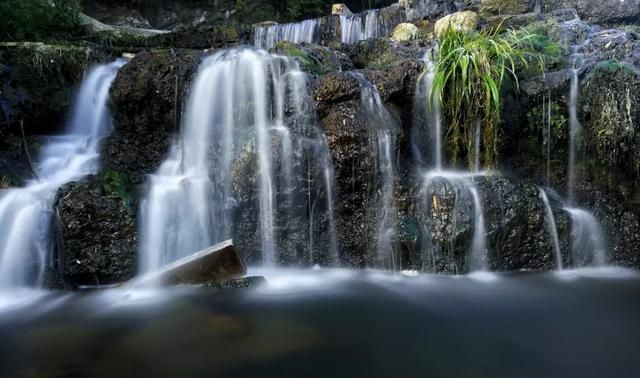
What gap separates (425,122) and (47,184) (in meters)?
5.46

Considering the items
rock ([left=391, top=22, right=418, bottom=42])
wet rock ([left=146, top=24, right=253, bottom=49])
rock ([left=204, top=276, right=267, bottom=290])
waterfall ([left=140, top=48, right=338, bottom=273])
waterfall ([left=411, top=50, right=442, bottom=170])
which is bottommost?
rock ([left=204, top=276, right=267, bottom=290])

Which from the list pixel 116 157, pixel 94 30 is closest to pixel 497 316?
pixel 116 157

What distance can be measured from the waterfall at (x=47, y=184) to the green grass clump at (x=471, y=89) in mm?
5194

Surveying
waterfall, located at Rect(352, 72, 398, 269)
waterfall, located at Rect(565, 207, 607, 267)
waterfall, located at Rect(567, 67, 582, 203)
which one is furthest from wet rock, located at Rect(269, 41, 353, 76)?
waterfall, located at Rect(565, 207, 607, 267)

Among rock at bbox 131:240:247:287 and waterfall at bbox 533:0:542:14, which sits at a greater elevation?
waterfall at bbox 533:0:542:14

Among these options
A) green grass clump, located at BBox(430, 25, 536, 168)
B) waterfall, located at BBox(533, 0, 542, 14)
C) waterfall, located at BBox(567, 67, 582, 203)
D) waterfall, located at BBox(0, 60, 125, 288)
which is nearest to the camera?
waterfall, located at BBox(0, 60, 125, 288)

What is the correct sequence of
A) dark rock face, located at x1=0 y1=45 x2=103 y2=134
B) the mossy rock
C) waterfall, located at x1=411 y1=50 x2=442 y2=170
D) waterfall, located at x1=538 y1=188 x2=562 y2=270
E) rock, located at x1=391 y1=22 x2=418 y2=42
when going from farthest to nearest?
rock, located at x1=391 y1=22 x2=418 y2=42, dark rock face, located at x1=0 y1=45 x2=103 y2=134, waterfall, located at x1=411 y1=50 x2=442 y2=170, the mossy rock, waterfall, located at x1=538 y1=188 x2=562 y2=270

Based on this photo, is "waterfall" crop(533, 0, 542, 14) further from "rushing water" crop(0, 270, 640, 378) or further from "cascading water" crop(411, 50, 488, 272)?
"rushing water" crop(0, 270, 640, 378)

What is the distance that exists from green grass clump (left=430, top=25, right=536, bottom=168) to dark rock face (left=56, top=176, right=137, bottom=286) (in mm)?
4485

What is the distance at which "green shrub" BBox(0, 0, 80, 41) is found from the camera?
29.2 ft

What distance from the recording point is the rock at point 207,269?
4.89m

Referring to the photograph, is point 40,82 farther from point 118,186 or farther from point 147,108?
point 118,186

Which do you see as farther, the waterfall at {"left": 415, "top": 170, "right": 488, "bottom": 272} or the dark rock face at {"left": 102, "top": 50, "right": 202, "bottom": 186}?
the dark rock face at {"left": 102, "top": 50, "right": 202, "bottom": 186}

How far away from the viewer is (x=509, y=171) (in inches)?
252
